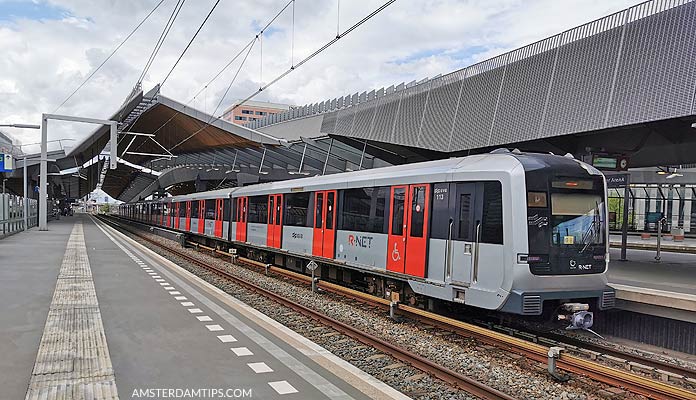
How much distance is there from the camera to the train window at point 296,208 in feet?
53.9

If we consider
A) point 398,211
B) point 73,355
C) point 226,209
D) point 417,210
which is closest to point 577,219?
point 417,210

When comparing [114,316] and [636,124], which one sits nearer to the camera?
[114,316]

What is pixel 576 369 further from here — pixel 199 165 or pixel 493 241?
pixel 199 165

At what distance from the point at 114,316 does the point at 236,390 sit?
15.5ft

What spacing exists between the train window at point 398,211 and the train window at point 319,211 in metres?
3.74

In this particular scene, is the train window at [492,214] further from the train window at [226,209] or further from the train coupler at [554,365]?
the train window at [226,209]

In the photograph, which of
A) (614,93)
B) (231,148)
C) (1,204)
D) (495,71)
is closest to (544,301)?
(614,93)

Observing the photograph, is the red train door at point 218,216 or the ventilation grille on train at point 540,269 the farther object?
the red train door at point 218,216

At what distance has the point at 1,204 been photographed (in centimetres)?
2719

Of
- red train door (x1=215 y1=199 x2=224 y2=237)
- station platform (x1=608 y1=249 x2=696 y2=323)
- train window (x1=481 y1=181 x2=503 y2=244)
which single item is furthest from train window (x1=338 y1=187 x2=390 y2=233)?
red train door (x1=215 y1=199 x2=224 y2=237)

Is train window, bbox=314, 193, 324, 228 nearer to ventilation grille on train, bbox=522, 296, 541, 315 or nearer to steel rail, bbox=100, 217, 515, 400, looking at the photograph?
steel rail, bbox=100, 217, 515, 400

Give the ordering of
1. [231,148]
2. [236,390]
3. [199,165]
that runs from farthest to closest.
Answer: [199,165], [231,148], [236,390]

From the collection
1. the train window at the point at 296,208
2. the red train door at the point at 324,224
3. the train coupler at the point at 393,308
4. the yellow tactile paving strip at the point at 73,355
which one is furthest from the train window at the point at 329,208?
the yellow tactile paving strip at the point at 73,355

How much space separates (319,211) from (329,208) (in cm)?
62
